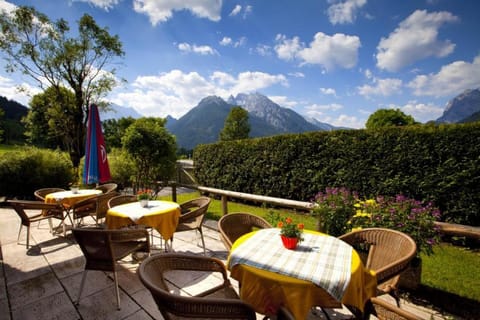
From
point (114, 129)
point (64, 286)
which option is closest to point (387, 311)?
point (64, 286)

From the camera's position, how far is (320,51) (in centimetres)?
730

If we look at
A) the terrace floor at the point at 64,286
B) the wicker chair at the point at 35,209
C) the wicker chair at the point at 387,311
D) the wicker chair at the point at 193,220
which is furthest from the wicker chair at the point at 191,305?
the wicker chair at the point at 35,209

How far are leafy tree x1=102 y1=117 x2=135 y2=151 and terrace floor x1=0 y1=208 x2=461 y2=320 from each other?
29.3 meters

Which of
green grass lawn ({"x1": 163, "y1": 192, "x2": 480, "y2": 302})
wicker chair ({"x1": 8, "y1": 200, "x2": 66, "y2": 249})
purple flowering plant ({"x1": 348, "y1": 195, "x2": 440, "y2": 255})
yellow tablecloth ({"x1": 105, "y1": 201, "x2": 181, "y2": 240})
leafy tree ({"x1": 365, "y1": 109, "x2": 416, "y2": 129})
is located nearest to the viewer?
purple flowering plant ({"x1": 348, "y1": 195, "x2": 440, "y2": 255})

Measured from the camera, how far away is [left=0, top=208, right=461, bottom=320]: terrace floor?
2.09 m

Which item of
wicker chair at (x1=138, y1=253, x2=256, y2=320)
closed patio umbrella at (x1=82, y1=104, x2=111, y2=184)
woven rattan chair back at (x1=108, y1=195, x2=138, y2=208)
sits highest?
closed patio umbrella at (x1=82, y1=104, x2=111, y2=184)

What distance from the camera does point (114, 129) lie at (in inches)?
1310

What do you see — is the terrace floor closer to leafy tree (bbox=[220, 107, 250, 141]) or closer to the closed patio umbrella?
the closed patio umbrella

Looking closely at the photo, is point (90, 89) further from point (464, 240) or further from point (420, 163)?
point (464, 240)

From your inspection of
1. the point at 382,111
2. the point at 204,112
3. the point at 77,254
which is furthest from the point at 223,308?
the point at 204,112

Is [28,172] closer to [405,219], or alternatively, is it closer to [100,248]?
[100,248]

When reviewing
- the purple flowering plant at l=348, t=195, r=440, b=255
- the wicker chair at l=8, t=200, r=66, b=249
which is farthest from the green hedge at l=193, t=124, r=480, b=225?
the wicker chair at l=8, t=200, r=66, b=249

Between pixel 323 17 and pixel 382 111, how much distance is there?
69.9ft

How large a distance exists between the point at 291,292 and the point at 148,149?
6.64m
